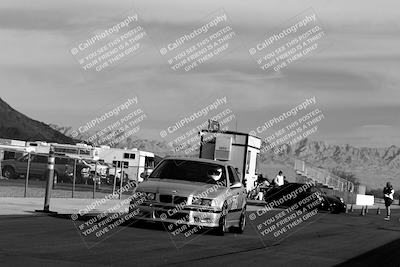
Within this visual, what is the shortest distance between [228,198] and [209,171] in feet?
2.90

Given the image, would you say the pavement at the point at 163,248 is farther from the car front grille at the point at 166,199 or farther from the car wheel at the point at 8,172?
the car wheel at the point at 8,172

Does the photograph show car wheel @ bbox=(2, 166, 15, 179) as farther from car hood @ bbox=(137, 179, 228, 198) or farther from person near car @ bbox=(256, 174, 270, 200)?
car hood @ bbox=(137, 179, 228, 198)

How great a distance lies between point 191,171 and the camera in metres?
16.2

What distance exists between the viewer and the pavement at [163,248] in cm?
1029

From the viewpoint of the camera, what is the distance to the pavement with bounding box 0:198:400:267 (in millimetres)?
10289

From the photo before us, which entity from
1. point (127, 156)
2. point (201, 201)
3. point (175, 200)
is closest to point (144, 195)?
point (175, 200)

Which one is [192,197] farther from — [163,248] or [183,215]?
[163,248]

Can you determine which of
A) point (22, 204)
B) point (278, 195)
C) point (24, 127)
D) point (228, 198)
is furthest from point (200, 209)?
point (24, 127)

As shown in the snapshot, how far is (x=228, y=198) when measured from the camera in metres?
15.4

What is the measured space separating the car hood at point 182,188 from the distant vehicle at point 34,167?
25776mm

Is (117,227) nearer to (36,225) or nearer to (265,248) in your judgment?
(36,225)

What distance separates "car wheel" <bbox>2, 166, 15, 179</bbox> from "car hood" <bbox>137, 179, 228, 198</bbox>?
2710 centimetres

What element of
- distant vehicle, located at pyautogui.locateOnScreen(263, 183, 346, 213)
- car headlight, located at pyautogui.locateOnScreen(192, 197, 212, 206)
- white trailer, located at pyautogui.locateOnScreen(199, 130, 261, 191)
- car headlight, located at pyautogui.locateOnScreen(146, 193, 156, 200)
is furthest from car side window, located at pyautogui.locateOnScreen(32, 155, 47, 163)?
car headlight, located at pyautogui.locateOnScreen(192, 197, 212, 206)

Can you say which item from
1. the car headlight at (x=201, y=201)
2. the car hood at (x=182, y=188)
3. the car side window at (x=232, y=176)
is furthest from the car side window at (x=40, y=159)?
the car headlight at (x=201, y=201)
